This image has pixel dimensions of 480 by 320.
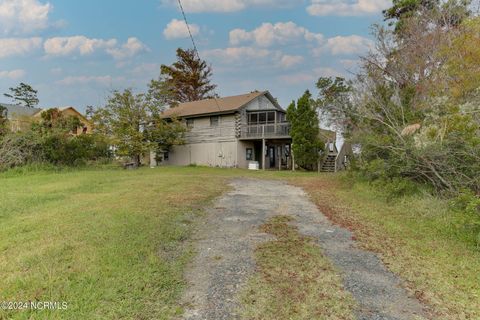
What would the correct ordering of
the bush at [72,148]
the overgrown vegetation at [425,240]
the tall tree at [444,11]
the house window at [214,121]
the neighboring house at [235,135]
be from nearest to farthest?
the overgrown vegetation at [425,240] → the tall tree at [444,11] → the bush at [72,148] → the neighboring house at [235,135] → the house window at [214,121]

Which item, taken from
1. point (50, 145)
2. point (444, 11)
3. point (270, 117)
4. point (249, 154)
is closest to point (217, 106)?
point (270, 117)

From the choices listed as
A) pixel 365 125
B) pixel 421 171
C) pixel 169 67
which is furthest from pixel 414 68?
pixel 169 67

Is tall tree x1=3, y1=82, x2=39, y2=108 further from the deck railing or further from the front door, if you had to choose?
the front door

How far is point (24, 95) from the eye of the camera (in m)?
51.8

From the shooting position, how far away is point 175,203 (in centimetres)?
745

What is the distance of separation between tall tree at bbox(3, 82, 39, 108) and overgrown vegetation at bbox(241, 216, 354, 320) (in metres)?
59.5

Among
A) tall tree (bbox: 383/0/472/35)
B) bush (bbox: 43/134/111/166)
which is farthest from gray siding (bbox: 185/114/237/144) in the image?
tall tree (bbox: 383/0/472/35)

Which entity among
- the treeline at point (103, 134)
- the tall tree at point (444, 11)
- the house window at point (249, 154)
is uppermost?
the tall tree at point (444, 11)

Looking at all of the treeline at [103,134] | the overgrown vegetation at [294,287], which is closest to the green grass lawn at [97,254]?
the overgrown vegetation at [294,287]

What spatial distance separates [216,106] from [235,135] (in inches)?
122

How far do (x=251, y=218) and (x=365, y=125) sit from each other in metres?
7.03

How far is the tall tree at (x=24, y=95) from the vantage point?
5109 cm

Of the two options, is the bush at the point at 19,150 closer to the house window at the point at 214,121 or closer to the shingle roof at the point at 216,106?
the shingle roof at the point at 216,106

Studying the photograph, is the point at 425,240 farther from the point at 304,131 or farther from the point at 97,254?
the point at 304,131
